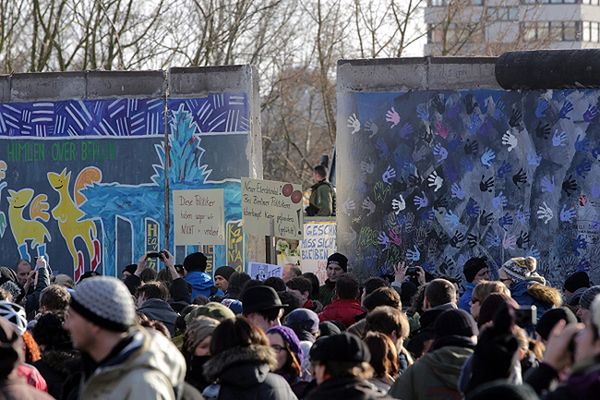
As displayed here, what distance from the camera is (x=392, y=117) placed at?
664 inches

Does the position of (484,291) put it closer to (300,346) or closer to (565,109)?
(300,346)

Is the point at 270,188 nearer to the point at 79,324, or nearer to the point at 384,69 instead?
the point at 384,69

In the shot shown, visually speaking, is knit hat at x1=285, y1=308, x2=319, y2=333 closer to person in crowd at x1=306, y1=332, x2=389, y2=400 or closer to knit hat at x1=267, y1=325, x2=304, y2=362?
knit hat at x1=267, y1=325, x2=304, y2=362

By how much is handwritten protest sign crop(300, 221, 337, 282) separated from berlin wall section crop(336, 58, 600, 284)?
6.95 ft

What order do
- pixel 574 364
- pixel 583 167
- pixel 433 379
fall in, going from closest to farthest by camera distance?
pixel 574 364
pixel 433 379
pixel 583 167

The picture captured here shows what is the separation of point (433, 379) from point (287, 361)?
103cm

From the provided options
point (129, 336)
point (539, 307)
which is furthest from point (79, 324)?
point (539, 307)

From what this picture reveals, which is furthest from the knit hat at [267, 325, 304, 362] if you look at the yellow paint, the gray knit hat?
the yellow paint

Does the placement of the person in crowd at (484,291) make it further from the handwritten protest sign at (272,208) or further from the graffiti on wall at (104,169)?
the graffiti on wall at (104,169)

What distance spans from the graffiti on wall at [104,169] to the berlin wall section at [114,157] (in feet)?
0.04

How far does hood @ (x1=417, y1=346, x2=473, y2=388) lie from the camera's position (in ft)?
24.7

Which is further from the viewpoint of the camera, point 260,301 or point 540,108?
point 540,108

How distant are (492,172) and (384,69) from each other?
1.78 metres

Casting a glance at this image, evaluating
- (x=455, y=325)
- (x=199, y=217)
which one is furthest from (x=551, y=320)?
(x=199, y=217)
